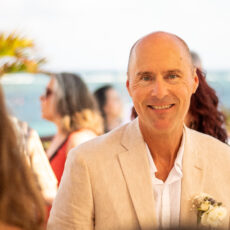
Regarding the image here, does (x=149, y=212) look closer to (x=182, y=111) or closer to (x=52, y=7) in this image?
(x=182, y=111)

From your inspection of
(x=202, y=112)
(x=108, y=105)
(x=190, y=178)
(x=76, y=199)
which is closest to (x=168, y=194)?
(x=190, y=178)

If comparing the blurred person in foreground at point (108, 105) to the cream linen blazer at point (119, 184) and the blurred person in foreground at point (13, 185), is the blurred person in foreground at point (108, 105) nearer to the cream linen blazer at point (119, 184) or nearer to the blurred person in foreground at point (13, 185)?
the cream linen blazer at point (119, 184)

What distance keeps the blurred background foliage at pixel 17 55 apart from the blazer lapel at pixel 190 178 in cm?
289

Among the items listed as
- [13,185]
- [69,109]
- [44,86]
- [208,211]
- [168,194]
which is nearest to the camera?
[13,185]

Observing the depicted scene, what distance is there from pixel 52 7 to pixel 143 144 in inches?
1496

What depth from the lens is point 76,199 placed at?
2.01m

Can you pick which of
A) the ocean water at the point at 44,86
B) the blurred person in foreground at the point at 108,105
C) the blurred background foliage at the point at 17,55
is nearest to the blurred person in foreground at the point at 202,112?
the ocean water at the point at 44,86

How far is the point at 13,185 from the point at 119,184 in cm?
90

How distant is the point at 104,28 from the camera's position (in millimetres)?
→ 38656

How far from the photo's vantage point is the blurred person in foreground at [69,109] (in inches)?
150

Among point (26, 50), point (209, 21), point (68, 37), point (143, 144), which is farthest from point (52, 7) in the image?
point (143, 144)

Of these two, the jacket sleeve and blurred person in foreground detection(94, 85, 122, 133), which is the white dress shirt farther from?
blurred person in foreground detection(94, 85, 122, 133)

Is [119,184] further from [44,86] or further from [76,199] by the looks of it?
[44,86]

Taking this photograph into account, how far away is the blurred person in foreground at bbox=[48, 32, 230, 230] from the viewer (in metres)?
2.00
